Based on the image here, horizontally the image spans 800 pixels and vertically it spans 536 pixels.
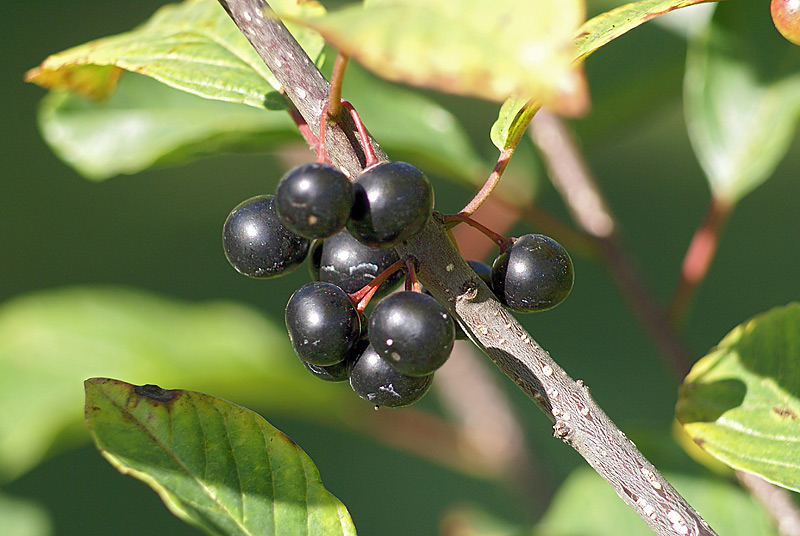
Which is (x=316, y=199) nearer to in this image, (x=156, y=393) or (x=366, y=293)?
(x=366, y=293)

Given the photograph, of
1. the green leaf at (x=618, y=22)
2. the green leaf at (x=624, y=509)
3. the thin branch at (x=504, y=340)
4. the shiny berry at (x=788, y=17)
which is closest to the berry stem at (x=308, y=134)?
the thin branch at (x=504, y=340)

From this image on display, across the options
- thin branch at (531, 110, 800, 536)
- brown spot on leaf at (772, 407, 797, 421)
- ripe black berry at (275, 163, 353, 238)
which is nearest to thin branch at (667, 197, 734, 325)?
thin branch at (531, 110, 800, 536)

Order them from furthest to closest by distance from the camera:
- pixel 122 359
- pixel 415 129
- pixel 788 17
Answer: pixel 122 359 → pixel 415 129 → pixel 788 17

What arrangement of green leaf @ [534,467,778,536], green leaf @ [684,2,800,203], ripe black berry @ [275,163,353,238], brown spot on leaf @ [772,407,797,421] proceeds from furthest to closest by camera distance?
green leaf @ [684,2,800,203] → green leaf @ [534,467,778,536] → brown spot on leaf @ [772,407,797,421] → ripe black berry @ [275,163,353,238]

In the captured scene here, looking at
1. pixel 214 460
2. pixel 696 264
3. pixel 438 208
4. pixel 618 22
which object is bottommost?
pixel 438 208

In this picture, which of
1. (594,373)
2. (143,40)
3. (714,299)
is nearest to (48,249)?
(594,373)

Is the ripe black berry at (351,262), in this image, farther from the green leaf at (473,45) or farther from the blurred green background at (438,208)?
the blurred green background at (438,208)

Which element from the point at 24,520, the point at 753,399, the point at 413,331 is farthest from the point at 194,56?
the point at 24,520

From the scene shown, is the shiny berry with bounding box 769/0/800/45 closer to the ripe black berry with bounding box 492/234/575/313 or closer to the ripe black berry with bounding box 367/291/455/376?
the ripe black berry with bounding box 492/234/575/313
